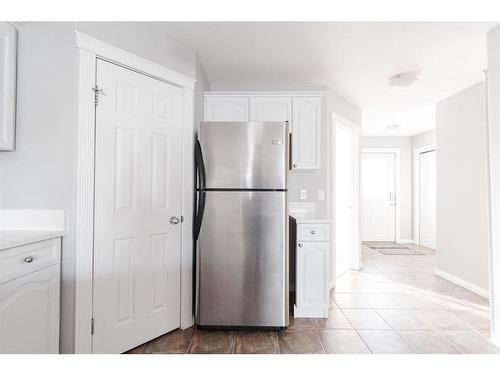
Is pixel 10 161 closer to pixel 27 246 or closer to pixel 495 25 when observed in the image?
pixel 27 246

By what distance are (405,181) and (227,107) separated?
16.3 ft

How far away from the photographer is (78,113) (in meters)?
1.70

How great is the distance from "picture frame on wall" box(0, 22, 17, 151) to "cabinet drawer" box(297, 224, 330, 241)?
2.09m

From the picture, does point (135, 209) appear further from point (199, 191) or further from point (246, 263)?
point (246, 263)

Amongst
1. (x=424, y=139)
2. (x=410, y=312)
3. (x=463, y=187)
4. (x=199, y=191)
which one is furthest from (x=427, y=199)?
(x=199, y=191)

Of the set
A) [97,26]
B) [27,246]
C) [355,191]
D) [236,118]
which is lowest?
[27,246]

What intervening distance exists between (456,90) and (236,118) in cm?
268

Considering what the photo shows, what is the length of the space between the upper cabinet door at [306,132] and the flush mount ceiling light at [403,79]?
0.87 m

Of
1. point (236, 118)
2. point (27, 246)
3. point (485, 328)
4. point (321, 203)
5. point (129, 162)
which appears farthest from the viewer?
point (321, 203)

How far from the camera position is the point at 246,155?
2.22 m

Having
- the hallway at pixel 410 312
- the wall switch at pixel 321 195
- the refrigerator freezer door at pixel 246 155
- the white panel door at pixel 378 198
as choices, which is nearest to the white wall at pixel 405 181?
the white panel door at pixel 378 198

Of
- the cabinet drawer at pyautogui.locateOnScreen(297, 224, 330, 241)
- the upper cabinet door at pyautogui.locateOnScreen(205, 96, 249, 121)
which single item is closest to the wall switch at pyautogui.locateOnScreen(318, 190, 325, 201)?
the cabinet drawer at pyautogui.locateOnScreen(297, 224, 330, 241)

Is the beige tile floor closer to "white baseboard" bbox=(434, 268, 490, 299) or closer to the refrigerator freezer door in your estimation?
"white baseboard" bbox=(434, 268, 490, 299)

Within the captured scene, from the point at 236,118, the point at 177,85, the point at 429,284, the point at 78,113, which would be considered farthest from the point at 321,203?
the point at 78,113
